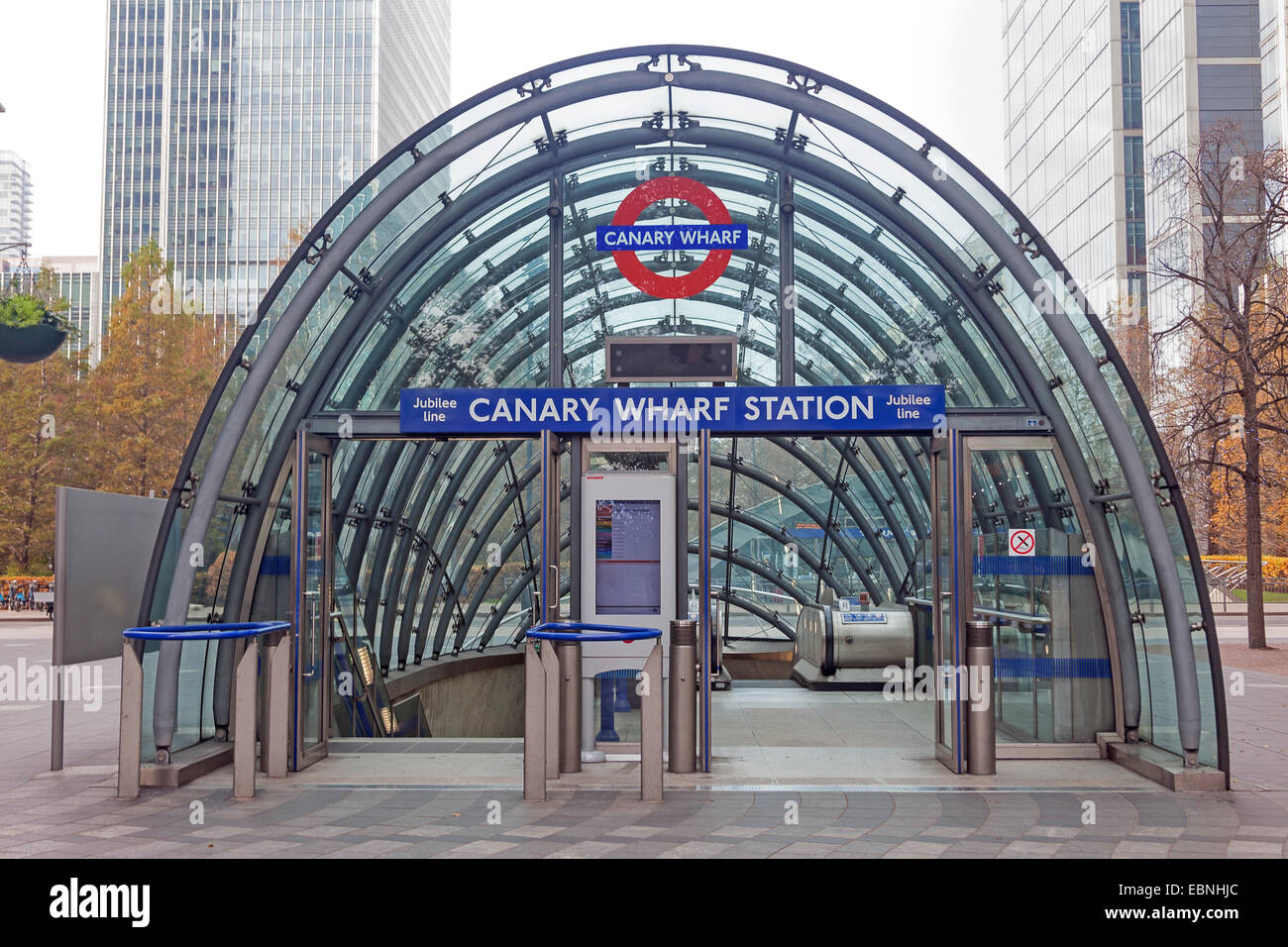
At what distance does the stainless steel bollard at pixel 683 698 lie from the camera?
26.7 feet

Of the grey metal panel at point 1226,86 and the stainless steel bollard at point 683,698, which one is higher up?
the grey metal panel at point 1226,86

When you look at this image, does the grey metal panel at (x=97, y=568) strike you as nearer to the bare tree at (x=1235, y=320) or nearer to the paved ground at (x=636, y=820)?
the paved ground at (x=636, y=820)

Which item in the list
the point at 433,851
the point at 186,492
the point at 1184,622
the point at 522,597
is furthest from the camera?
the point at 522,597

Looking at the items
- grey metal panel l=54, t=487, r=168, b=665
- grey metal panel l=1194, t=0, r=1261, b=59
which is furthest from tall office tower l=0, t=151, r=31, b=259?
grey metal panel l=54, t=487, r=168, b=665

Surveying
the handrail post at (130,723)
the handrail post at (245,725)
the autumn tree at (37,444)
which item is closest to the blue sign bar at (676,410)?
the handrail post at (245,725)

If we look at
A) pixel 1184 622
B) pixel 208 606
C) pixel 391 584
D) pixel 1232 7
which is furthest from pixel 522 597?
pixel 1232 7

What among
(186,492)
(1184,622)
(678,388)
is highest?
(678,388)

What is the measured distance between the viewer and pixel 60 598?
8.59 metres

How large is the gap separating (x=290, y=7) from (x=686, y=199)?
343 feet

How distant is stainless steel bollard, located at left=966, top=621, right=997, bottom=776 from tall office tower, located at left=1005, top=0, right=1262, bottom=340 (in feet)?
119

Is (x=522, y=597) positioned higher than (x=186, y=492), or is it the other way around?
(x=186, y=492)

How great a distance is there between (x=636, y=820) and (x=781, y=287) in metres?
4.85

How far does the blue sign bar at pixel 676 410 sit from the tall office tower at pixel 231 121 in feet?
309

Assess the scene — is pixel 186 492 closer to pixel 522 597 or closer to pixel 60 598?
pixel 60 598
